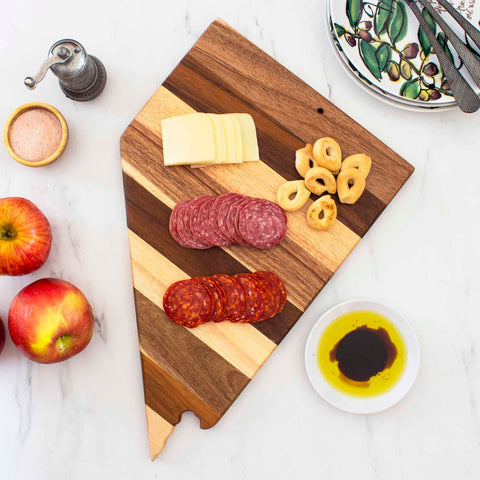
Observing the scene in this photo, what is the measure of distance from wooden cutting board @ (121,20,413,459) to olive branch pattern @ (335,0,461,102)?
18 cm

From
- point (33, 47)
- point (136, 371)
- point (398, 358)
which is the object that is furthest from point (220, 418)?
point (33, 47)

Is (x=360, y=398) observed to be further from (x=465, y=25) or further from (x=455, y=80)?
(x=465, y=25)

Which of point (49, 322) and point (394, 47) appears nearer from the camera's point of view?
point (49, 322)

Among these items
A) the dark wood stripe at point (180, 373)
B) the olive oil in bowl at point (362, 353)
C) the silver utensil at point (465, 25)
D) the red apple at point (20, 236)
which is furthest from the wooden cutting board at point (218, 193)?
the silver utensil at point (465, 25)

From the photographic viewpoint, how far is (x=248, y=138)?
1508 millimetres

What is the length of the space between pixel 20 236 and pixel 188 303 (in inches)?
18.5

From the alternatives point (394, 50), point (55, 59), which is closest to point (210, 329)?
point (55, 59)

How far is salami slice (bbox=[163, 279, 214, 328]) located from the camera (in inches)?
55.4

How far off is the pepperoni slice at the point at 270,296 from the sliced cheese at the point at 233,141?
327 millimetres

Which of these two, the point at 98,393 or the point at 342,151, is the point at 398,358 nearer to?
the point at 342,151

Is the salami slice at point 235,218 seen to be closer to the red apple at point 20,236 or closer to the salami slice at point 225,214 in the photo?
the salami slice at point 225,214

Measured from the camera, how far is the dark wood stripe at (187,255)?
1.49m

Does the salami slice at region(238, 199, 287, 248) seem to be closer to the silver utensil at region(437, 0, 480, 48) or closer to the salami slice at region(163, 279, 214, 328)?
the salami slice at region(163, 279, 214, 328)

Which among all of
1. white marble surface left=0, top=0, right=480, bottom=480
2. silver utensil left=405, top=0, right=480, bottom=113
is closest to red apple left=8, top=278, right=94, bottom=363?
white marble surface left=0, top=0, right=480, bottom=480
